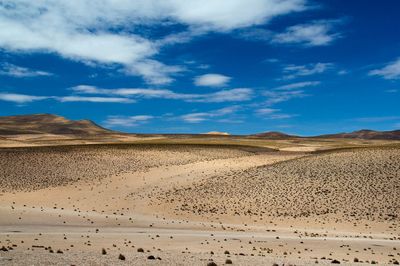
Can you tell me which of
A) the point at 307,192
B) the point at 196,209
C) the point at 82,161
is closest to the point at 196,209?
the point at 196,209

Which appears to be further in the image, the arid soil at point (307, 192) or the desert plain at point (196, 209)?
the arid soil at point (307, 192)

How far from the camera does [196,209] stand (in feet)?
156

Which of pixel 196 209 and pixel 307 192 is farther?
pixel 307 192

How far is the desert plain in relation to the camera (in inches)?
918

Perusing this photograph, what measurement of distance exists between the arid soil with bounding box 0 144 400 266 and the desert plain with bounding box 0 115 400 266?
0.36ft

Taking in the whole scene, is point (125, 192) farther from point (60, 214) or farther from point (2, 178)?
point (2, 178)

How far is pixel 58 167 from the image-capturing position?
6831 centimetres

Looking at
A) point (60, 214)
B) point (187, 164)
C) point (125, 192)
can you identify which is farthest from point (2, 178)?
point (187, 164)

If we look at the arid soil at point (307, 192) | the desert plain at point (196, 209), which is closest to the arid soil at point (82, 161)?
the desert plain at point (196, 209)

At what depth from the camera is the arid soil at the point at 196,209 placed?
23438mm

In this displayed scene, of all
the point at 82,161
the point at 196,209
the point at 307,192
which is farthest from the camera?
the point at 82,161

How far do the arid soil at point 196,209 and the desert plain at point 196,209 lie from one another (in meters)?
0.11

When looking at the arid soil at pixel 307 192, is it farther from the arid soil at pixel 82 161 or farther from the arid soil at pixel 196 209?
the arid soil at pixel 82 161

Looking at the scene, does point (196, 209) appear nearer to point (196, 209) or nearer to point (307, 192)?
point (196, 209)
